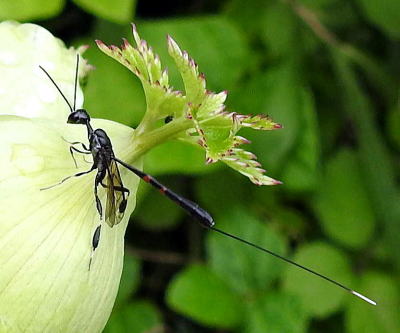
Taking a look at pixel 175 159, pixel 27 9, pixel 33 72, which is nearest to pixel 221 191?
pixel 175 159

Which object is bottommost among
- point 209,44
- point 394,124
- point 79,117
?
point 394,124

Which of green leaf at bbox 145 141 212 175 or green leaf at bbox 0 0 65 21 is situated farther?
green leaf at bbox 145 141 212 175

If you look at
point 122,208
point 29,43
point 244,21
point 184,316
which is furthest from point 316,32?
point 122,208

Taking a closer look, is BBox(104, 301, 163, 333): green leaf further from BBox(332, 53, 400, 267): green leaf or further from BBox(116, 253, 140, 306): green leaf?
BBox(332, 53, 400, 267): green leaf

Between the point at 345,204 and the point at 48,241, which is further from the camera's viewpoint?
the point at 345,204

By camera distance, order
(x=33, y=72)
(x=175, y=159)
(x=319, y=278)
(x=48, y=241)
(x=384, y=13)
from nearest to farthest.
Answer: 1. (x=48, y=241)
2. (x=33, y=72)
3. (x=175, y=159)
4. (x=319, y=278)
5. (x=384, y=13)

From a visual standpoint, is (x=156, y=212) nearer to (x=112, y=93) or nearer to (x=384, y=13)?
(x=112, y=93)

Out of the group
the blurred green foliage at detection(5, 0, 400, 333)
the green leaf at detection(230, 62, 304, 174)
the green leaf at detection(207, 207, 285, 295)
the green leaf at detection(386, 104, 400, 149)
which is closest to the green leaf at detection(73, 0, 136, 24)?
the blurred green foliage at detection(5, 0, 400, 333)

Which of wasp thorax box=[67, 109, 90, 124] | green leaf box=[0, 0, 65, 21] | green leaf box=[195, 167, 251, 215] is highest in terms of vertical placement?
wasp thorax box=[67, 109, 90, 124]
